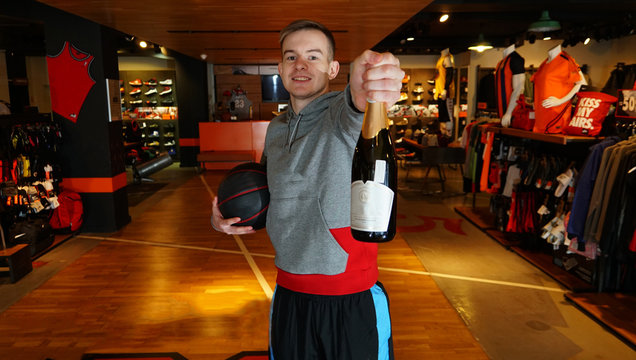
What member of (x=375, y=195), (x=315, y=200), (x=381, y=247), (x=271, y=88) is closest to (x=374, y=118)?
(x=375, y=195)

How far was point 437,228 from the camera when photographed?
5773 millimetres

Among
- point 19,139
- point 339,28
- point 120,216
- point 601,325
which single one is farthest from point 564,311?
point 19,139

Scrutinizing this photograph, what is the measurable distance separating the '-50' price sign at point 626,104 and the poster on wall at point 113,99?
524cm

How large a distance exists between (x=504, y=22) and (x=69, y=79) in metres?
8.94

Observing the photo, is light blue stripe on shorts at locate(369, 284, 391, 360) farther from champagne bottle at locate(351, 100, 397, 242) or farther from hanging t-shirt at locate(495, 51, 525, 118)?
hanging t-shirt at locate(495, 51, 525, 118)

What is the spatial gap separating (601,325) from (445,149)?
4795 mm

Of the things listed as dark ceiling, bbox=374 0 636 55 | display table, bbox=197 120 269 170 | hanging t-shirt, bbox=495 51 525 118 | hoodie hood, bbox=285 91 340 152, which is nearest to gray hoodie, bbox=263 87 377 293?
hoodie hood, bbox=285 91 340 152

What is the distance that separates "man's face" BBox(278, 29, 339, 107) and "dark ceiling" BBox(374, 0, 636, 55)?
642 cm

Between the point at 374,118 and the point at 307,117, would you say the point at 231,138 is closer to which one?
the point at 307,117

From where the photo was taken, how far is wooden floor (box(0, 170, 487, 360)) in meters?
2.96

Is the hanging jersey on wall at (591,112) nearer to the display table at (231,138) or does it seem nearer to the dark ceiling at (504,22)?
the dark ceiling at (504,22)

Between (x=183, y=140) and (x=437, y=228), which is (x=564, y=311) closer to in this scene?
(x=437, y=228)

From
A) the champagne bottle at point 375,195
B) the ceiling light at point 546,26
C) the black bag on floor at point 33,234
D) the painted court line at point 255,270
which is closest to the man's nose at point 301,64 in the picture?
the champagne bottle at point 375,195

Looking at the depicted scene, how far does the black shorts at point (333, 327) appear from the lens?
145 cm
